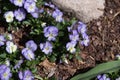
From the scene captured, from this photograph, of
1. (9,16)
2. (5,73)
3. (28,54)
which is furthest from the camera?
(9,16)

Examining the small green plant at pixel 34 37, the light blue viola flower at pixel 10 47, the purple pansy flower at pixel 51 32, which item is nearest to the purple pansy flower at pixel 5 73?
the small green plant at pixel 34 37

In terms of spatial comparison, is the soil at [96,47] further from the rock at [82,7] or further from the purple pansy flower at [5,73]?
the purple pansy flower at [5,73]

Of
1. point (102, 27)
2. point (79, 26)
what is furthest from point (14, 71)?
point (102, 27)

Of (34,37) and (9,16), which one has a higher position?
(9,16)

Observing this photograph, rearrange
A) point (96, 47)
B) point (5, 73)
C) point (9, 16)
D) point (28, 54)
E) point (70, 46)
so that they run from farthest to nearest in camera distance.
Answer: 1. point (96, 47)
2. point (9, 16)
3. point (70, 46)
4. point (28, 54)
5. point (5, 73)

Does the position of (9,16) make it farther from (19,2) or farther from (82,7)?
(82,7)

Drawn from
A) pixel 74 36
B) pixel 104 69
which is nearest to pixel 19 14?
pixel 74 36

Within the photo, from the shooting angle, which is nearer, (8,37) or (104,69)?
(104,69)
